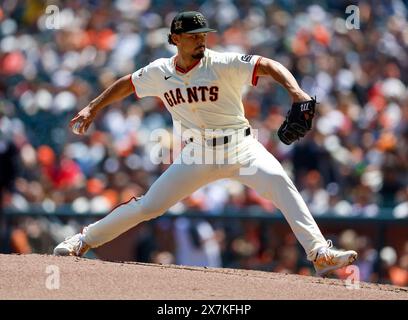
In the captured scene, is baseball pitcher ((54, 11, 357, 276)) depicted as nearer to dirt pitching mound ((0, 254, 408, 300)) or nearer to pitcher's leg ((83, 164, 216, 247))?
pitcher's leg ((83, 164, 216, 247))

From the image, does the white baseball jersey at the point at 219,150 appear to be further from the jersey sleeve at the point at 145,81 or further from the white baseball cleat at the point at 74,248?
the white baseball cleat at the point at 74,248

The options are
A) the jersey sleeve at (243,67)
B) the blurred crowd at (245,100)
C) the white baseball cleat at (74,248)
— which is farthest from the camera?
the blurred crowd at (245,100)

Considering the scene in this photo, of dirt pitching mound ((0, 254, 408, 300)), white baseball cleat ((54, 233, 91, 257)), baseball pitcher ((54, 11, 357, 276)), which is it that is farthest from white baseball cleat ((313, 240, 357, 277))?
white baseball cleat ((54, 233, 91, 257))

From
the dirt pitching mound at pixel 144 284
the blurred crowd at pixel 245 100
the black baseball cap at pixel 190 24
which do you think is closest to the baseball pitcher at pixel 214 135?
the black baseball cap at pixel 190 24

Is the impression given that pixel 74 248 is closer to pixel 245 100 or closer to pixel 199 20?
pixel 199 20

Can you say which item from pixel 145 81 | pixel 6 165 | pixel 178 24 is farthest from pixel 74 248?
pixel 6 165

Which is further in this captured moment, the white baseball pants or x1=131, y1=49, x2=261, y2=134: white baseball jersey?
the white baseball pants
